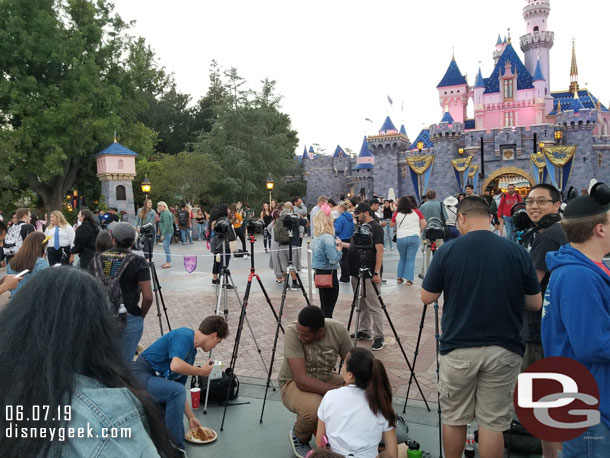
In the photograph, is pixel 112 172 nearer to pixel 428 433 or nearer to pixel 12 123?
pixel 12 123

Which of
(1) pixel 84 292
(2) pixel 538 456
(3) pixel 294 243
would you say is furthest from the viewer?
(3) pixel 294 243

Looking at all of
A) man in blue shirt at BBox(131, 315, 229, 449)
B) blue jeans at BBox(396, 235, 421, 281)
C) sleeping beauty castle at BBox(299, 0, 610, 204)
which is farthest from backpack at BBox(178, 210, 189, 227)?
sleeping beauty castle at BBox(299, 0, 610, 204)

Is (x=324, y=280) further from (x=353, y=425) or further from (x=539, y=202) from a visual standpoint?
(x=353, y=425)

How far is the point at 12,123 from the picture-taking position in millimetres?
27078

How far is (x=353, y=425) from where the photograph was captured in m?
2.95

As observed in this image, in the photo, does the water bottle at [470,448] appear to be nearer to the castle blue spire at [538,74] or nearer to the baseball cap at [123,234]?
the baseball cap at [123,234]

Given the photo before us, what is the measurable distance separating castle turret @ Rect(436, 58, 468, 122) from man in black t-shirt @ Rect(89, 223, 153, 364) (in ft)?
161

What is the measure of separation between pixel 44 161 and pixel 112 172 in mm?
4896

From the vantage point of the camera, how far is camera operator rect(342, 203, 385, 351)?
19.3 feet

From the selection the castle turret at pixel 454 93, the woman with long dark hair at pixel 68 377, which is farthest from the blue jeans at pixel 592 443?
the castle turret at pixel 454 93

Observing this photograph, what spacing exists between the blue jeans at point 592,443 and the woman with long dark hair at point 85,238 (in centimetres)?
811

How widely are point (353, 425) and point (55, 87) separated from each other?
2853cm

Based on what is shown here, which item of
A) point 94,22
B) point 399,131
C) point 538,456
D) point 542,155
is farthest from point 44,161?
point 542,155

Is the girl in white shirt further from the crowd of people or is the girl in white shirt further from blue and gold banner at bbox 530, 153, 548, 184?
blue and gold banner at bbox 530, 153, 548, 184
